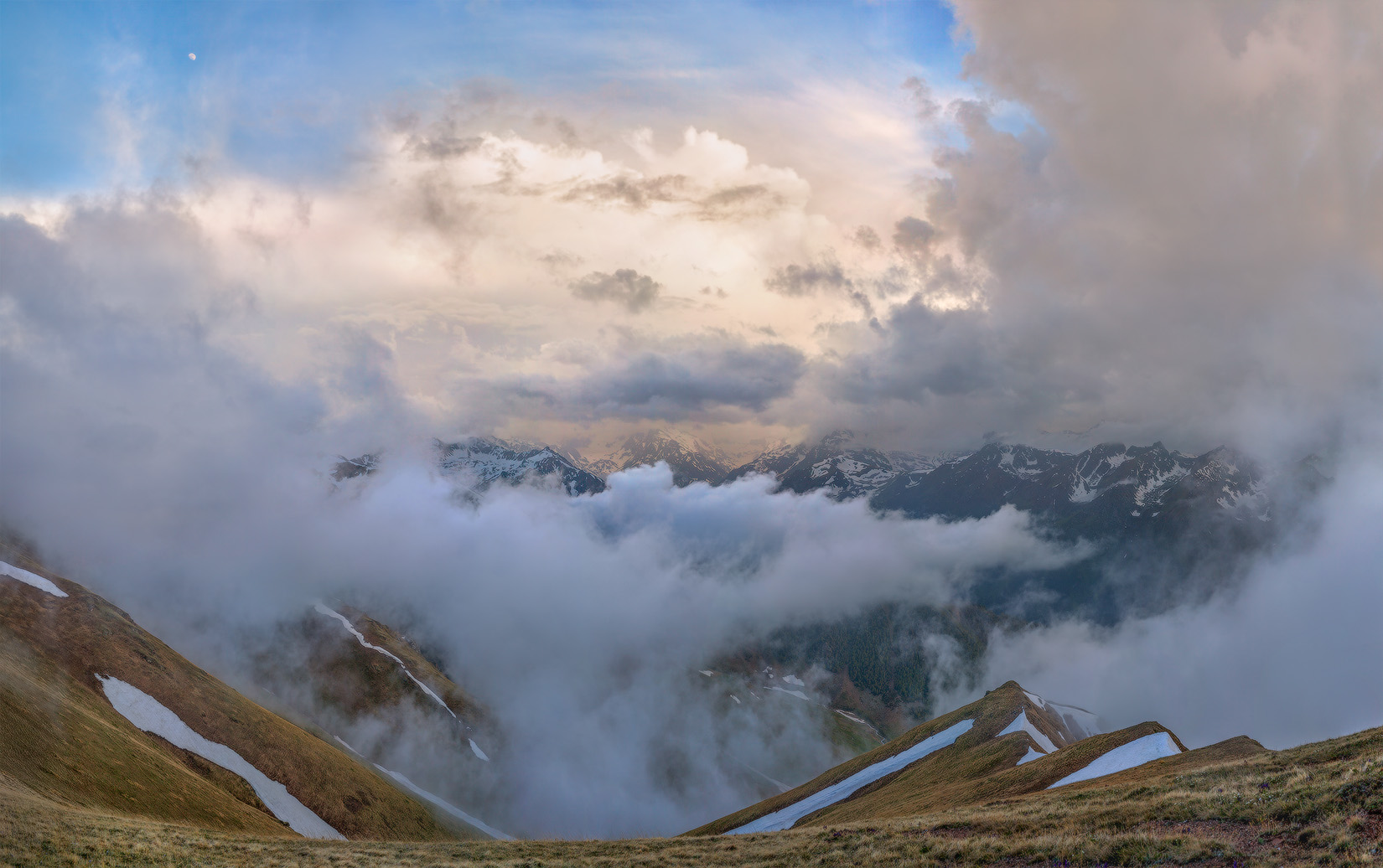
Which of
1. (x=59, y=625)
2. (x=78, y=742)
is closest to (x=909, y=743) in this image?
(x=78, y=742)

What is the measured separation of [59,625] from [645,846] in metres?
119

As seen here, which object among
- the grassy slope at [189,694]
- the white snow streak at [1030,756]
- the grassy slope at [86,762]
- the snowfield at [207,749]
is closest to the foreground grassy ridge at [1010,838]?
the grassy slope at [86,762]

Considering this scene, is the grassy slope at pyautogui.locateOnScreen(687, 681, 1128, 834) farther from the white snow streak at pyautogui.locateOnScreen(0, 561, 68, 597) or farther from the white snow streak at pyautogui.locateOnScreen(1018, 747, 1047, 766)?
A: the white snow streak at pyautogui.locateOnScreen(0, 561, 68, 597)

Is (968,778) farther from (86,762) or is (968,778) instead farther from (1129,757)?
(86,762)

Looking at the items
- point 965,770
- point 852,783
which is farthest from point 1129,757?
point 852,783

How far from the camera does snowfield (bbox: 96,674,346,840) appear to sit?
97250 mm

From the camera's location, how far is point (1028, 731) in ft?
331

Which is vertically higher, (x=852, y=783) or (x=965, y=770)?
(x=852, y=783)

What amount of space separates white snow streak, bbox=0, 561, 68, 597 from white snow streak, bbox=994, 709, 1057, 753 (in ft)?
530

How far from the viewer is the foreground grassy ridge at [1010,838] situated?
69.5 feet

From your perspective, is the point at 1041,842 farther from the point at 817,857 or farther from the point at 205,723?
the point at 205,723

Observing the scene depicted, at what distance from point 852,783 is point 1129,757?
175ft

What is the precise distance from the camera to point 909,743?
124 meters

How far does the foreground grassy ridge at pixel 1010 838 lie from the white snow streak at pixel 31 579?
100 metres
